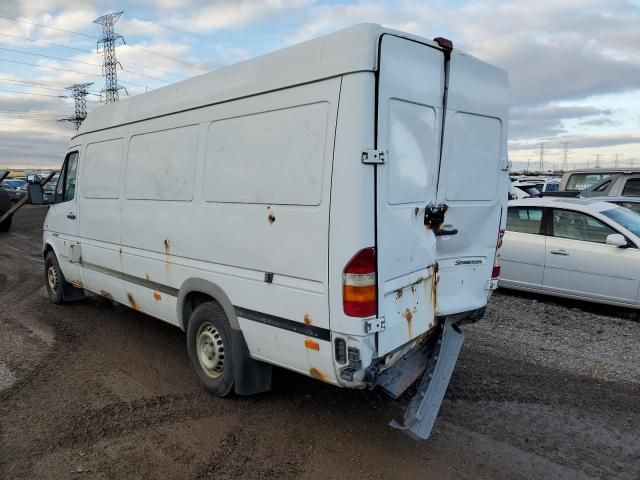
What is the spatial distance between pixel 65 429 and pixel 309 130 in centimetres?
287

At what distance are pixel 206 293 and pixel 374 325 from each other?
165 centimetres

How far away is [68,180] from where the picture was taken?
6.82 metres

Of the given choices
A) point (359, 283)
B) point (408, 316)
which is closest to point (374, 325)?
point (359, 283)

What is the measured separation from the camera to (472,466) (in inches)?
133

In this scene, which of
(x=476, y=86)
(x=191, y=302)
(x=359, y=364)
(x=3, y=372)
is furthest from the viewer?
(x=3, y=372)

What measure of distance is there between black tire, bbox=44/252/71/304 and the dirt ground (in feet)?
4.12

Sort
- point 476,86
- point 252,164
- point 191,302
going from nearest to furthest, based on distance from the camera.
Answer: point 252,164
point 476,86
point 191,302

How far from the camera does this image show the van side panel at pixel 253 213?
131 inches

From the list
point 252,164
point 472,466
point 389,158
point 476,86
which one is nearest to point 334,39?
point 389,158

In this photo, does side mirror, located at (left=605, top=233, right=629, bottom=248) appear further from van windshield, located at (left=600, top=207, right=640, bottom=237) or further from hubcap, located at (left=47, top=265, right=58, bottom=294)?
hubcap, located at (left=47, top=265, right=58, bottom=294)

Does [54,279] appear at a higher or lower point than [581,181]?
lower

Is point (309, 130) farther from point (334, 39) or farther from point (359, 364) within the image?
point (359, 364)

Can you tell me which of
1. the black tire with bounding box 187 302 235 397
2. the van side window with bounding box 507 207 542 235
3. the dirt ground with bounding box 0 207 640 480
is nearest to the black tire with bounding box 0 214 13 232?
the dirt ground with bounding box 0 207 640 480

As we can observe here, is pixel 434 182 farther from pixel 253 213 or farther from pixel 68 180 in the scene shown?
pixel 68 180
